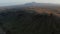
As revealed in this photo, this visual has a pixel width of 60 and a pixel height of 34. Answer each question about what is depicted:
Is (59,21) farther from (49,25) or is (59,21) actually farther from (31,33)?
(31,33)

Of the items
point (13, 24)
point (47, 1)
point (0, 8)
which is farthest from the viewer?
point (47, 1)

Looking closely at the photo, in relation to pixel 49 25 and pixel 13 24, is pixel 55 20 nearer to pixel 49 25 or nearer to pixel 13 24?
pixel 49 25

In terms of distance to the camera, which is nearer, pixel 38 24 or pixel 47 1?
pixel 38 24

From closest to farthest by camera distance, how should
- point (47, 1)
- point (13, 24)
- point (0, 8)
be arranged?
point (13, 24)
point (0, 8)
point (47, 1)

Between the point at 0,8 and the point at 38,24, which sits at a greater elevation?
the point at 0,8

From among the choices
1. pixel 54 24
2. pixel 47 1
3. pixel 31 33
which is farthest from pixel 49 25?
pixel 47 1

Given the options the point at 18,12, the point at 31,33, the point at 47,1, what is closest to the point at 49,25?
the point at 31,33
